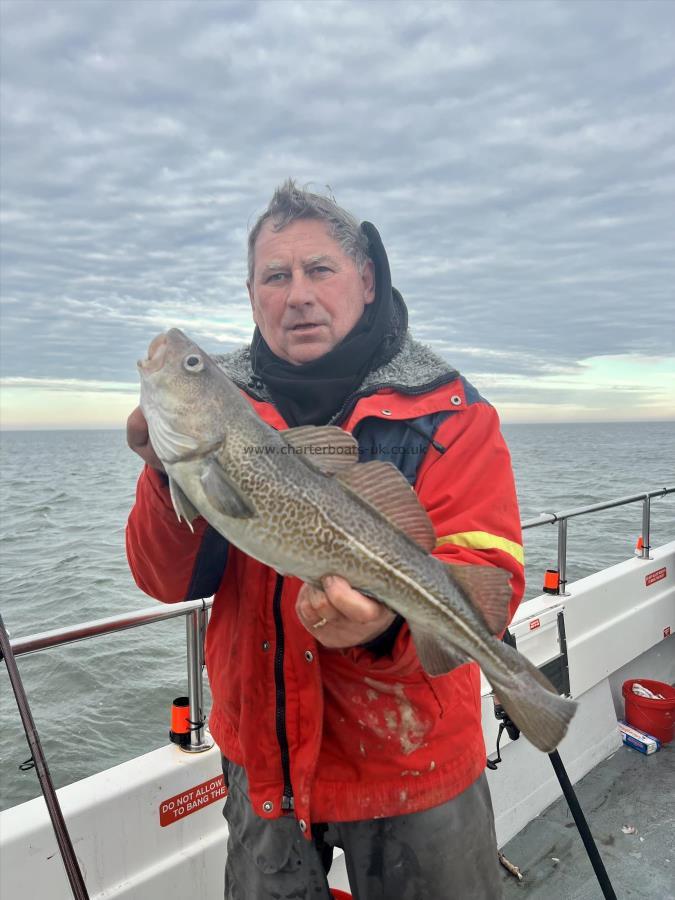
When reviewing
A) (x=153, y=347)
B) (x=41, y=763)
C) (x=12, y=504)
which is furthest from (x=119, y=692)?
(x=12, y=504)

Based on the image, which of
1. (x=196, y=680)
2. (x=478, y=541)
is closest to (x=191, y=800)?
(x=196, y=680)

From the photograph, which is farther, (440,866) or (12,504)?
(12,504)

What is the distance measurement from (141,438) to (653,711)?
558 centimetres

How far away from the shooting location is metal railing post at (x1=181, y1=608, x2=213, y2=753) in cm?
350

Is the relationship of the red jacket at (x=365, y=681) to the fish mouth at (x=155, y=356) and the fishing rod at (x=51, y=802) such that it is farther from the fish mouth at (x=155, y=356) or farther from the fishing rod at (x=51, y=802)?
the fishing rod at (x=51, y=802)

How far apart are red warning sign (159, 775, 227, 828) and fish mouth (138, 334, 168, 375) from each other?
235 cm

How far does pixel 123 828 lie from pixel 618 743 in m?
4.70

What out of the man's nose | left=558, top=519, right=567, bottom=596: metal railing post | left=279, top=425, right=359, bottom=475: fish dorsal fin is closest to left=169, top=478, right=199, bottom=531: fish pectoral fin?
left=279, top=425, right=359, bottom=475: fish dorsal fin

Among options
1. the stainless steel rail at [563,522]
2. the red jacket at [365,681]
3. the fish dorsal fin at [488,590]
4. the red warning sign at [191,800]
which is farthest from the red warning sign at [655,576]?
the fish dorsal fin at [488,590]

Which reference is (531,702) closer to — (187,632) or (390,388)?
(390,388)

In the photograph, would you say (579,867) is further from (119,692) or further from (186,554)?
(119,692)

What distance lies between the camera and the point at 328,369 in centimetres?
283

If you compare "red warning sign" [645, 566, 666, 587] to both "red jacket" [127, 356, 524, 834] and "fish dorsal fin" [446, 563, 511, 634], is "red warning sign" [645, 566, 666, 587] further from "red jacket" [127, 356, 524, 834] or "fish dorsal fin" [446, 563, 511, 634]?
"fish dorsal fin" [446, 563, 511, 634]

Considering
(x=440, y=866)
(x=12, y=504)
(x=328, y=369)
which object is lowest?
(x=12, y=504)
